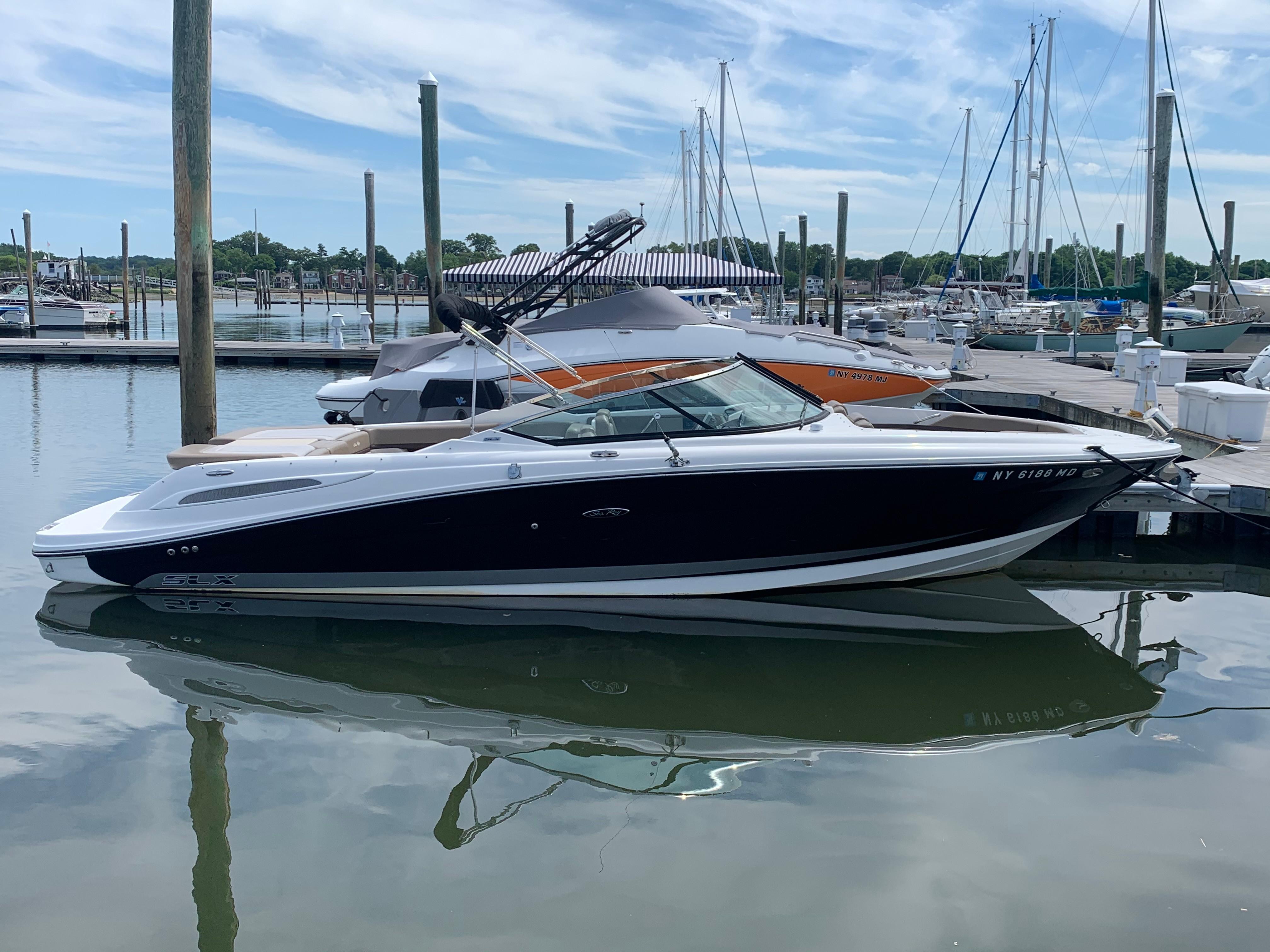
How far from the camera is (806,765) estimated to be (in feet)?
14.8

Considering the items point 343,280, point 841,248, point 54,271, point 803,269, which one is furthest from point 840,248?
point 343,280

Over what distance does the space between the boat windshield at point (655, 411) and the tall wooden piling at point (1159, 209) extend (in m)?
14.6

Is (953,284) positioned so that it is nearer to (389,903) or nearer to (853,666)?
(853,666)

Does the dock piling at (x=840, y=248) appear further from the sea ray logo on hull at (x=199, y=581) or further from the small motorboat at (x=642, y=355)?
the sea ray logo on hull at (x=199, y=581)

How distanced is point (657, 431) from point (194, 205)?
444 centimetres

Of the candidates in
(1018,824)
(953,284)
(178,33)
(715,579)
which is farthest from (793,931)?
(953,284)

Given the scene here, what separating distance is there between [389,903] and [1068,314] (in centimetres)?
2435

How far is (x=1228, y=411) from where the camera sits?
380 inches

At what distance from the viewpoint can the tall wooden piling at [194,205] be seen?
8.00 meters

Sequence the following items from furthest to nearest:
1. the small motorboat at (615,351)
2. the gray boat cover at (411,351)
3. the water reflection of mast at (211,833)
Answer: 1. the gray boat cover at (411,351)
2. the small motorboat at (615,351)
3. the water reflection of mast at (211,833)

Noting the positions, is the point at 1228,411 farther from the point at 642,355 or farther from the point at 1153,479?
the point at 642,355

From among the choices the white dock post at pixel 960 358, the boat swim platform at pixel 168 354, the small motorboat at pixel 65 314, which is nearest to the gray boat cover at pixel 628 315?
the white dock post at pixel 960 358

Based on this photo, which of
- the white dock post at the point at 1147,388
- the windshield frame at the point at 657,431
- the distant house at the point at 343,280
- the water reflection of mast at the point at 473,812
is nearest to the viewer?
the water reflection of mast at the point at 473,812

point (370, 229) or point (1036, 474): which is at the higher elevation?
point (370, 229)
